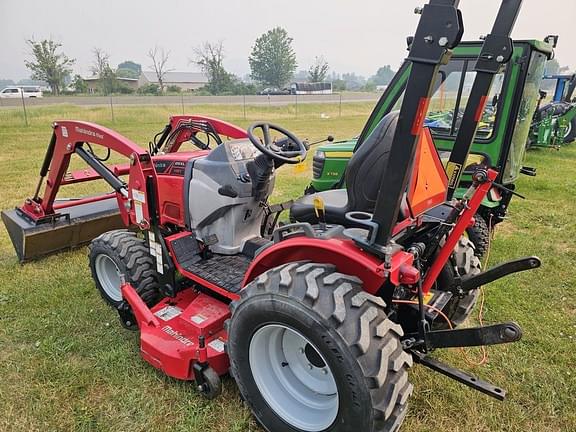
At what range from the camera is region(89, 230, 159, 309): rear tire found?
10.3ft

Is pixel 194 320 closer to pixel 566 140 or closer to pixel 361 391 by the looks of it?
pixel 361 391

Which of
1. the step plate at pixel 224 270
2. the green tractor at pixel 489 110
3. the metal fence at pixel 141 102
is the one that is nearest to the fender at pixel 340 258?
the step plate at pixel 224 270

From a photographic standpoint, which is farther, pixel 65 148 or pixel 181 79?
pixel 181 79

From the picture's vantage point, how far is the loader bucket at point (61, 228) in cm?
413

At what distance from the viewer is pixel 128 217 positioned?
11.5 ft

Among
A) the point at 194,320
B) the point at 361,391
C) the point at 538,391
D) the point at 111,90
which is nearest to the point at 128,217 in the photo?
the point at 194,320

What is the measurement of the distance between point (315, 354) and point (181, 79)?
77722 mm

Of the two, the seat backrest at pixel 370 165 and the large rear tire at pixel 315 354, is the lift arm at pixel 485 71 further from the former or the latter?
the large rear tire at pixel 315 354

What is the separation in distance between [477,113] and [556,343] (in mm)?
1835

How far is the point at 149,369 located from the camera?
9.21ft

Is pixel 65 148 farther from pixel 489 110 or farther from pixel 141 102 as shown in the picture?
pixel 141 102

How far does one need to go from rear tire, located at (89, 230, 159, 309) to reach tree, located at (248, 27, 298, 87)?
76473 mm

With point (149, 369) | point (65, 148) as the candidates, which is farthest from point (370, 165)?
point (65, 148)

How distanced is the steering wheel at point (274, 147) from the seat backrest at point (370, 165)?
65cm
